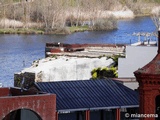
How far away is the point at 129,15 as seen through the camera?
108250mm

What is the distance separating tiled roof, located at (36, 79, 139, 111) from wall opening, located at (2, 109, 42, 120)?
31.2 inches

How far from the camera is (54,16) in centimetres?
8394

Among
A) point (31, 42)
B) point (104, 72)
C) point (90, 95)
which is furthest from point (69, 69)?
point (31, 42)

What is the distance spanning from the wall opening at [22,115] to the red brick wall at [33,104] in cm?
14

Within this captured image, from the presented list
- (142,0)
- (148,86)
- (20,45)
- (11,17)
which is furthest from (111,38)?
(148,86)

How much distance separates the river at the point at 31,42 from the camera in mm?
44409

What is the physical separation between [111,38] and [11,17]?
820 inches

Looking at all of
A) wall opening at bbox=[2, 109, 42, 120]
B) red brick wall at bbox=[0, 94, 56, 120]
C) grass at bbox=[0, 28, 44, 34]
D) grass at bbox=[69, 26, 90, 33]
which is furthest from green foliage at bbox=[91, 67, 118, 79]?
grass at bbox=[69, 26, 90, 33]

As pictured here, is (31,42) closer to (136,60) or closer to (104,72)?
(104,72)

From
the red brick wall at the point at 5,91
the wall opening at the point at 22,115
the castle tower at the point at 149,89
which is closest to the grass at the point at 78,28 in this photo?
the red brick wall at the point at 5,91

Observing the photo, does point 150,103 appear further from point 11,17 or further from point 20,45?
point 11,17

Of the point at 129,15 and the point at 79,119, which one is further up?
the point at 129,15

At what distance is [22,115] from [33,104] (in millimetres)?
566

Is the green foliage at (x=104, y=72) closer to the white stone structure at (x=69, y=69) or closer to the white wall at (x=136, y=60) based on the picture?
the white stone structure at (x=69, y=69)
